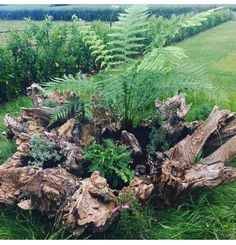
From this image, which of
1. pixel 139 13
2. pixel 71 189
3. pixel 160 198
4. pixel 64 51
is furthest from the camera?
pixel 64 51

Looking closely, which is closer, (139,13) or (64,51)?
(139,13)

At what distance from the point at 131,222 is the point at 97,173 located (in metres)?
0.39

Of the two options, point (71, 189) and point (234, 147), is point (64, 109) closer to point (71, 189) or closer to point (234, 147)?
point (71, 189)

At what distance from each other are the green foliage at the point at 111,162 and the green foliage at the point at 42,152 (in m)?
0.27

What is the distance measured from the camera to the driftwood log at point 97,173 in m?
2.91

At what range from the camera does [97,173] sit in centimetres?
303

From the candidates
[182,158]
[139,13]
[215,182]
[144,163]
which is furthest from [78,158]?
[139,13]

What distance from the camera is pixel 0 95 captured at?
15.6ft

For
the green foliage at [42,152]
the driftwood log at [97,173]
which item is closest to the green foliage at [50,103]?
the driftwood log at [97,173]

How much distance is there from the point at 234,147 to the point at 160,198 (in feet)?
2.53

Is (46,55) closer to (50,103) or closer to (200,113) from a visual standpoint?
(50,103)

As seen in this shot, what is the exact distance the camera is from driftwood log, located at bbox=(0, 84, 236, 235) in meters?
2.91

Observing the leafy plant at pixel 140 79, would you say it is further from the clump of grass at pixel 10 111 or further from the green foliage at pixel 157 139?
the clump of grass at pixel 10 111

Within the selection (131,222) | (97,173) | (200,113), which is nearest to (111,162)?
(97,173)
